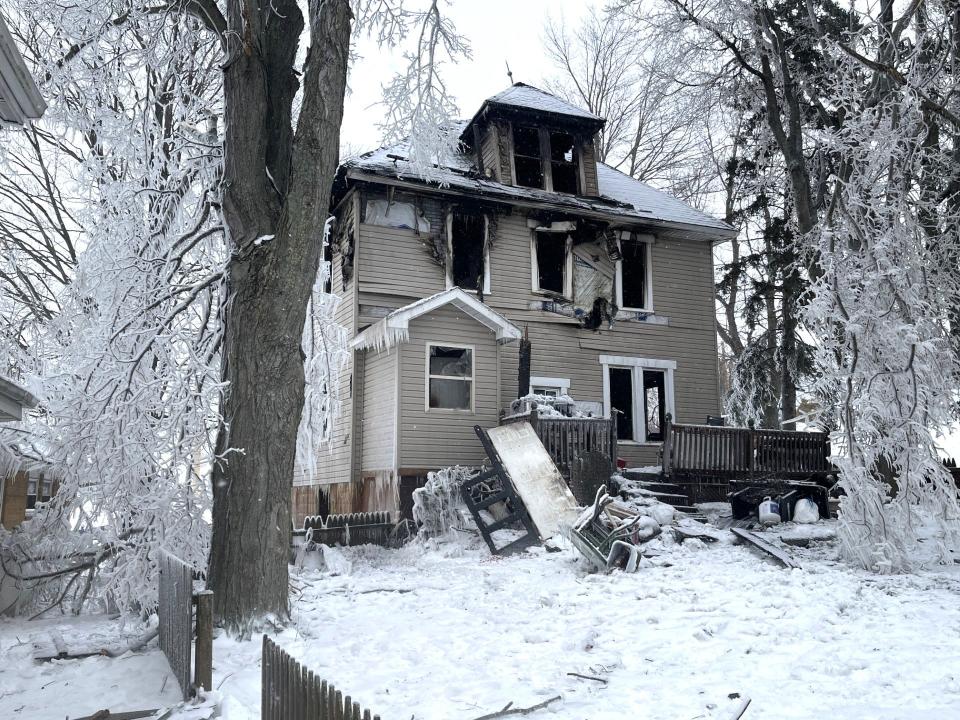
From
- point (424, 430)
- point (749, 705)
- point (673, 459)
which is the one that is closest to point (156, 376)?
point (749, 705)

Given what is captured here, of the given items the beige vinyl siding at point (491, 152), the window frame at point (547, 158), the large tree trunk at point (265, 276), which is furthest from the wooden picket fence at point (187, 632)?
the window frame at point (547, 158)

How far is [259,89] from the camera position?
22.8 ft

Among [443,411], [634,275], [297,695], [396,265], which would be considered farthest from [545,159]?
[297,695]

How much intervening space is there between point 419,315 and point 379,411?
7.31 feet

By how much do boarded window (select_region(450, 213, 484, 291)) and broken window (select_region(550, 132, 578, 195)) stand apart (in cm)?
276

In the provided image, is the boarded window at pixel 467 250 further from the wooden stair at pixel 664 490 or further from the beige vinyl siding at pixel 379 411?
the wooden stair at pixel 664 490

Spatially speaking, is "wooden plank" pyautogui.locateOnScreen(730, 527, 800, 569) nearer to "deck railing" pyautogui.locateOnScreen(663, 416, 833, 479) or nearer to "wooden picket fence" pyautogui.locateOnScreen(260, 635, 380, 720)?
"deck railing" pyautogui.locateOnScreen(663, 416, 833, 479)

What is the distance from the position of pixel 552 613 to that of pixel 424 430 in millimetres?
7504

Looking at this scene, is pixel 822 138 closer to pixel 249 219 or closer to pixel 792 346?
pixel 249 219

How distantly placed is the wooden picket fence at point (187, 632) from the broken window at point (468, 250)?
11922mm

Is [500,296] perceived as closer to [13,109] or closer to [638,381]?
[638,381]

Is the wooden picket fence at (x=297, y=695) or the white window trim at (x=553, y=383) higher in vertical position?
the white window trim at (x=553, y=383)

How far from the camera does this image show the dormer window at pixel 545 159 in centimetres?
1834

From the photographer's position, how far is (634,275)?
62.6ft
